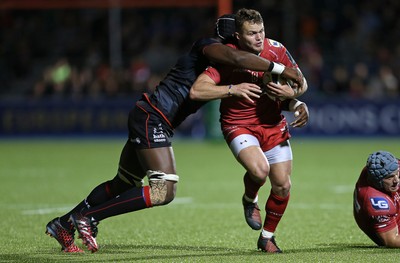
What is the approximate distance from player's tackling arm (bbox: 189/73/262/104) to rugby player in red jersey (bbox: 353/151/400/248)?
3.70 feet

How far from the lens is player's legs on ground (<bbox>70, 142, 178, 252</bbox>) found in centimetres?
719

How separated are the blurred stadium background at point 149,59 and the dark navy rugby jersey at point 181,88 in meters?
12.1

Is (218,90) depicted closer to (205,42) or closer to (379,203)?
(205,42)

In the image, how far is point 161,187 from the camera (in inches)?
283

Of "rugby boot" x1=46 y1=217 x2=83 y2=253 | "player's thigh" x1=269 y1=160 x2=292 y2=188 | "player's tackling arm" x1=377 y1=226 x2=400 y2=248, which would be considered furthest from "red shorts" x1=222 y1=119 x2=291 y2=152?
"rugby boot" x1=46 y1=217 x2=83 y2=253

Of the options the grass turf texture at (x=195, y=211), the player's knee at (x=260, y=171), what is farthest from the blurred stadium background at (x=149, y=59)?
the player's knee at (x=260, y=171)

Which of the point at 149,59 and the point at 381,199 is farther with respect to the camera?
the point at 149,59

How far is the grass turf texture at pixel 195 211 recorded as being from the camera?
7559 millimetres

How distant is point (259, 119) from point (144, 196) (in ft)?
4.35

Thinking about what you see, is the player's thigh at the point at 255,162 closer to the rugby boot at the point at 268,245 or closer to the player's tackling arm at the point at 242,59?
the rugby boot at the point at 268,245

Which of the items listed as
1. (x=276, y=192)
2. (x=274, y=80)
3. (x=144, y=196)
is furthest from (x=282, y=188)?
(x=144, y=196)

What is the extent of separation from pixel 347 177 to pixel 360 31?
9381mm

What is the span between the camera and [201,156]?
719 inches

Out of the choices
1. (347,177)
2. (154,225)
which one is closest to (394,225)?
(154,225)
